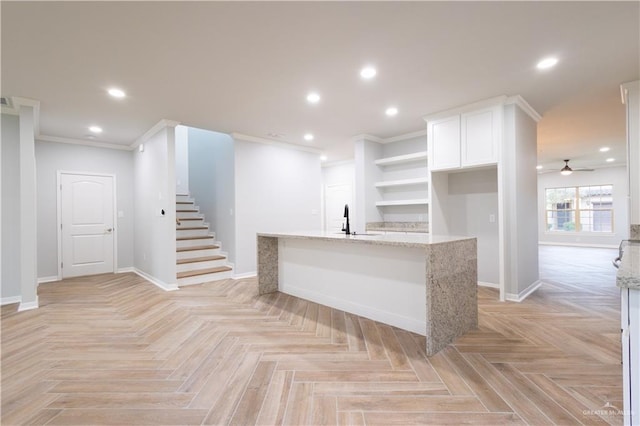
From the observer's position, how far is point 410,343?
2623mm

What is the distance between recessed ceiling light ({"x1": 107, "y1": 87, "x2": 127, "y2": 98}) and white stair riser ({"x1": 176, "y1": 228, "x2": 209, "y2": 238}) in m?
2.86

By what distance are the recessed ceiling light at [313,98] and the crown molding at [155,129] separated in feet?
7.44

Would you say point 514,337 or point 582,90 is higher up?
point 582,90

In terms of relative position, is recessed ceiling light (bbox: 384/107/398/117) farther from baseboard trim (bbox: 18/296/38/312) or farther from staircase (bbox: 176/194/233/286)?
baseboard trim (bbox: 18/296/38/312)

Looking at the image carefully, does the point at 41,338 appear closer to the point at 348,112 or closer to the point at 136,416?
the point at 136,416

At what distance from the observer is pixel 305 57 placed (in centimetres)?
281

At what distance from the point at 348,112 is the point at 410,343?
125 inches

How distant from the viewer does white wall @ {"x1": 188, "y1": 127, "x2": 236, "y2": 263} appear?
5.52 meters

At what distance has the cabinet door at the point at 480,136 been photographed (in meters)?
3.89

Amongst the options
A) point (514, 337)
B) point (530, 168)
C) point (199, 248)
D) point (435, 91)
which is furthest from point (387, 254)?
point (199, 248)

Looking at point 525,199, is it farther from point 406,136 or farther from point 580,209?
point 580,209

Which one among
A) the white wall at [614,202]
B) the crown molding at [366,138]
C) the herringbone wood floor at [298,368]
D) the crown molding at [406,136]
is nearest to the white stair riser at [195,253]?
the herringbone wood floor at [298,368]

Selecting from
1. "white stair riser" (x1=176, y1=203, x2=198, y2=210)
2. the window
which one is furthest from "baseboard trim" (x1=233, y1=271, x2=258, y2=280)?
the window

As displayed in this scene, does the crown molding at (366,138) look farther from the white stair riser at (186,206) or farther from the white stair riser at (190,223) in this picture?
the white stair riser at (186,206)
